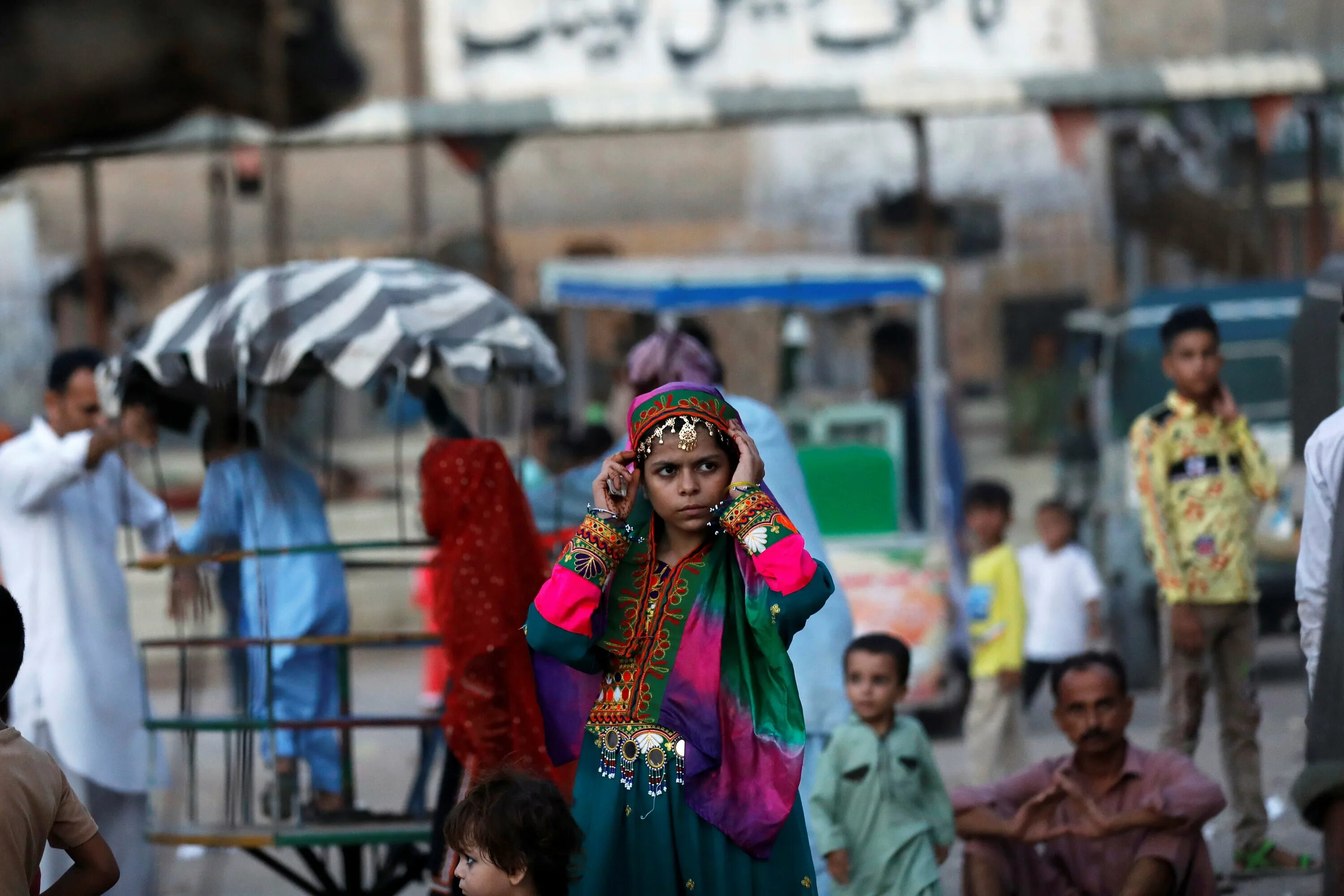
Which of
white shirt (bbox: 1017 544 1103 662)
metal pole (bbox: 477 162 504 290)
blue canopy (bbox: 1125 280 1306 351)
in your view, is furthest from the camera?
metal pole (bbox: 477 162 504 290)

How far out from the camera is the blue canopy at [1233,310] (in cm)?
987

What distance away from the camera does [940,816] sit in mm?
4531

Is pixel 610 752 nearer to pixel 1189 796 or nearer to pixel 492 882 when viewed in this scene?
pixel 492 882

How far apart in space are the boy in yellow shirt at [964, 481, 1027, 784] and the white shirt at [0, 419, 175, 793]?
3043 millimetres

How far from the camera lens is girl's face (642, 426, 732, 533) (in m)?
3.36

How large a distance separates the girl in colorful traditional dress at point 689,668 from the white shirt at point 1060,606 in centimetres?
470

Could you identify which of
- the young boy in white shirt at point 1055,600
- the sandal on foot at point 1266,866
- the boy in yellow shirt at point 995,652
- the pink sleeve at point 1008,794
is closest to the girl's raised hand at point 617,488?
the pink sleeve at point 1008,794

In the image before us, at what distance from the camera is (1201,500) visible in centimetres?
562

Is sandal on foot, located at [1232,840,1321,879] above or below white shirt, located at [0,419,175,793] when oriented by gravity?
below

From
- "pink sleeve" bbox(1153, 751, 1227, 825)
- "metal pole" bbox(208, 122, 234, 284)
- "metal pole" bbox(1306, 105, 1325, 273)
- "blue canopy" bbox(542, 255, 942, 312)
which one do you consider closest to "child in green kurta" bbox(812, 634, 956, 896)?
"pink sleeve" bbox(1153, 751, 1227, 825)

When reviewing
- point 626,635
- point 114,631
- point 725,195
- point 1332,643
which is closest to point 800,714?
point 626,635

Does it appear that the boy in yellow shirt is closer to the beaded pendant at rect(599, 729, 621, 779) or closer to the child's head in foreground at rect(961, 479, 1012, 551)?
the child's head in foreground at rect(961, 479, 1012, 551)

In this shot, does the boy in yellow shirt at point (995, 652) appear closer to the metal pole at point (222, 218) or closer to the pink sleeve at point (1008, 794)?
the pink sleeve at point (1008, 794)

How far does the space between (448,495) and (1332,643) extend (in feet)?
6.66
